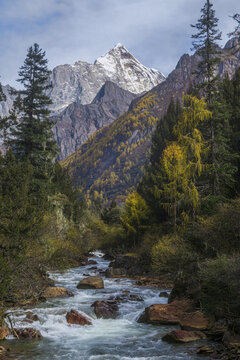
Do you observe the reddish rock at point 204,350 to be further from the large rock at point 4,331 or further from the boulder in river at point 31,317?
the boulder in river at point 31,317

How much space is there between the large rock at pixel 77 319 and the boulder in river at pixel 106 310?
1.02 metres

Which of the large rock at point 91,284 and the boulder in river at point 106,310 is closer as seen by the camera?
the boulder in river at point 106,310

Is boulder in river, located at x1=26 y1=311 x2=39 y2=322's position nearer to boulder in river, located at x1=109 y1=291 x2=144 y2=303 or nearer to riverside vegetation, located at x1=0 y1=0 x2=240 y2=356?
riverside vegetation, located at x1=0 y1=0 x2=240 y2=356

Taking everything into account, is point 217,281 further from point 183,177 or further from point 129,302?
point 183,177

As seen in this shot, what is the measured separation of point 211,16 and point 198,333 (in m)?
19.8

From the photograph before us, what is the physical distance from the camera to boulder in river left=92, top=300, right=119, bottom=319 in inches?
626

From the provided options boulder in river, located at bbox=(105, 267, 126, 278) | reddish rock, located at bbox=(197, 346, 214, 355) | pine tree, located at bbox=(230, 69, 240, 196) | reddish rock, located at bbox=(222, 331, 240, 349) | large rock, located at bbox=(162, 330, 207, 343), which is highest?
pine tree, located at bbox=(230, 69, 240, 196)

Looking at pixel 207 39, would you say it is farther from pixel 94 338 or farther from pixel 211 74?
pixel 94 338

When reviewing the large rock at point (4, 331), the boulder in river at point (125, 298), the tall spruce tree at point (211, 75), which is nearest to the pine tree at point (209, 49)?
the tall spruce tree at point (211, 75)

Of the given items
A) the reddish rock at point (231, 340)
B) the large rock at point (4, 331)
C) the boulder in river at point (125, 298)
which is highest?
the large rock at point (4, 331)

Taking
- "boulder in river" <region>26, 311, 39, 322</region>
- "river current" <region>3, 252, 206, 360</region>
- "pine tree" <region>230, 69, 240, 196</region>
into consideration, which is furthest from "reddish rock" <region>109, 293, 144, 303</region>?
"pine tree" <region>230, 69, 240, 196</region>

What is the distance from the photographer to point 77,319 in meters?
14.7

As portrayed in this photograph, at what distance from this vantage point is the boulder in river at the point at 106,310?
1591 centimetres

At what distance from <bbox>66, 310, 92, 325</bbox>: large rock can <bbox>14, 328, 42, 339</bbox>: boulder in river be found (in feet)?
6.90
